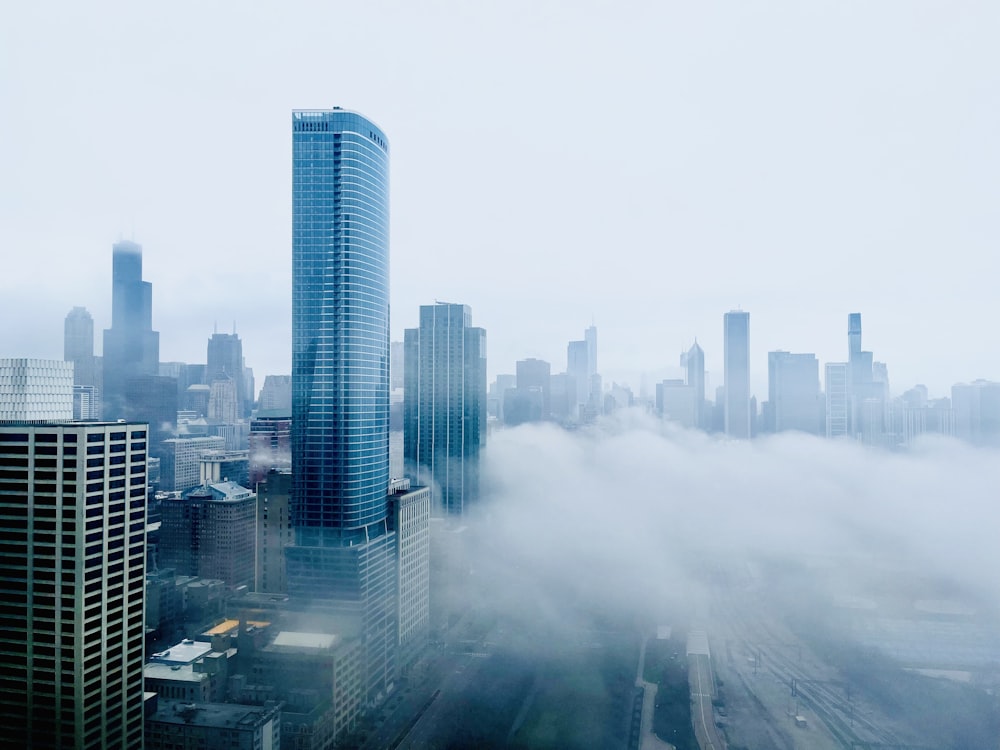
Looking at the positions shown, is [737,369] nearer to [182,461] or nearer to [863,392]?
[863,392]

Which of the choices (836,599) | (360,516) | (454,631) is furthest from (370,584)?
(836,599)

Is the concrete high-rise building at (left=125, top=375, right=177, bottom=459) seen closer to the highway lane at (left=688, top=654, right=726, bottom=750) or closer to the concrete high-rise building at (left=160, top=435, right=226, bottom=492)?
the concrete high-rise building at (left=160, top=435, right=226, bottom=492)

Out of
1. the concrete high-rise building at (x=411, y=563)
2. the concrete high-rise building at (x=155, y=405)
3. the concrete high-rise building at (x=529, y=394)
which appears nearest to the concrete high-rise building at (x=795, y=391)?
the concrete high-rise building at (x=529, y=394)

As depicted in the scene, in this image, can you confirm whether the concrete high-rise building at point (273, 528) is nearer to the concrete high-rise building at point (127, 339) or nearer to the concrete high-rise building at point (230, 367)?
the concrete high-rise building at point (127, 339)

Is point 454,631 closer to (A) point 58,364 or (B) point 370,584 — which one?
(B) point 370,584

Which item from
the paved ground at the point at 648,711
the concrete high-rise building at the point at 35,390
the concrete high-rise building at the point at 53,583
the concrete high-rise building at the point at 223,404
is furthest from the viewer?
the concrete high-rise building at the point at 223,404

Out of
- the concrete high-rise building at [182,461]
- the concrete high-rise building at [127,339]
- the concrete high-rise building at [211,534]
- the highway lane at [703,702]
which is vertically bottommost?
the highway lane at [703,702]

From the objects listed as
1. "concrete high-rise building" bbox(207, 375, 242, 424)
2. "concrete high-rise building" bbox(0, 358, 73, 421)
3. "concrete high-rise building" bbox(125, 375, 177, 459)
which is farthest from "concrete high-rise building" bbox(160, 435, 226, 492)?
"concrete high-rise building" bbox(0, 358, 73, 421)
